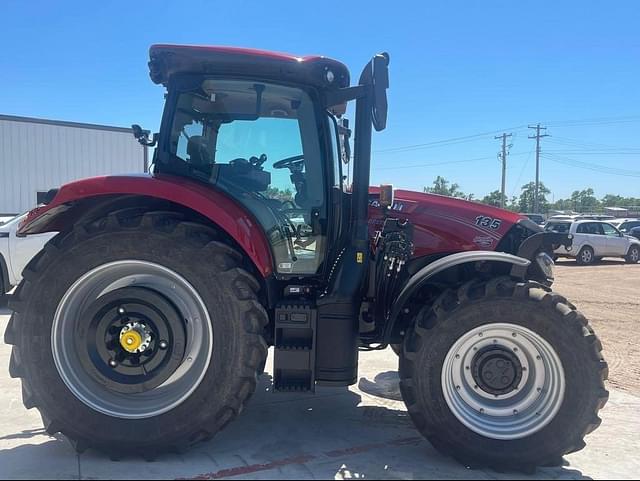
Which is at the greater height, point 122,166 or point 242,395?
point 122,166

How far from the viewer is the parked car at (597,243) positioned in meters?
17.0

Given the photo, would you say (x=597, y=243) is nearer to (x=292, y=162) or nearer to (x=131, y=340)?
(x=292, y=162)

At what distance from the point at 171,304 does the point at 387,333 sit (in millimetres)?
1388

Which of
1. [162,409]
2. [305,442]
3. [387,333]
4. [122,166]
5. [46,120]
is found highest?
[46,120]

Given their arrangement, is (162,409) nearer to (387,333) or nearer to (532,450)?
(387,333)

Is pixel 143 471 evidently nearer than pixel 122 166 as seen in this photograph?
Yes

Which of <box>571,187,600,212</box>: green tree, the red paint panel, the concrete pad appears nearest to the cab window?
the concrete pad

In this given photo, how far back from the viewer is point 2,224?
8.45 metres

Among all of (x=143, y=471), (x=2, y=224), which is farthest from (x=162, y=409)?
(x=2, y=224)

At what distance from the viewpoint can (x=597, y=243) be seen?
17.1 m

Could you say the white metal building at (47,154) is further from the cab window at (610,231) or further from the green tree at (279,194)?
the cab window at (610,231)

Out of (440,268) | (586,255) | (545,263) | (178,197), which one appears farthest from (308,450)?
(586,255)

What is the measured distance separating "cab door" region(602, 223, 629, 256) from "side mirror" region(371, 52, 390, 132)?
1718 centimetres

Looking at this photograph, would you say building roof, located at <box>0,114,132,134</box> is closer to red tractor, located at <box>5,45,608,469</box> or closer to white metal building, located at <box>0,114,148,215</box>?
white metal building, located at <box>0,114,148,215</box>
